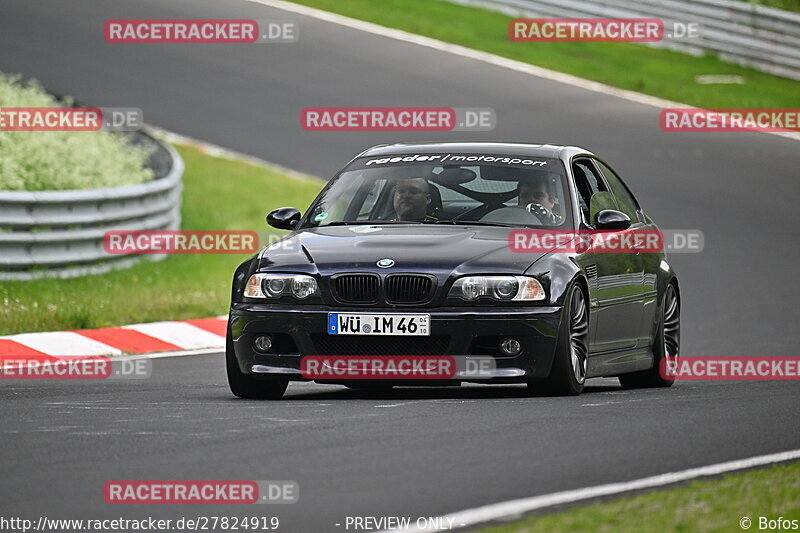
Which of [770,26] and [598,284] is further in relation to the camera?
[770,26]

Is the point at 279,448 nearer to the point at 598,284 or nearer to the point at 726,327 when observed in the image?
the point at 598,284

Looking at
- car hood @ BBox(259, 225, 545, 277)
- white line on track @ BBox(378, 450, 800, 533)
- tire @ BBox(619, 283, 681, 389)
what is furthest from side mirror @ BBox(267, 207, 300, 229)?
white line on track @ BBox(378, 450, 800, 533)

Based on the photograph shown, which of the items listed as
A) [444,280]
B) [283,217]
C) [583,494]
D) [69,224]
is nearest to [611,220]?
[444,280]

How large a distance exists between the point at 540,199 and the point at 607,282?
64cm

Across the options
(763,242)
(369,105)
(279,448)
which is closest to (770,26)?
(369,105)

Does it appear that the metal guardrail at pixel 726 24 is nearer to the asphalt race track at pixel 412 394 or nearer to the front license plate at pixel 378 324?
the asphalt race track at pixel 412 394

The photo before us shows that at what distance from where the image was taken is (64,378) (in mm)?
11391

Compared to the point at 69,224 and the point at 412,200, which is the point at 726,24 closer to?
the point at 69,224

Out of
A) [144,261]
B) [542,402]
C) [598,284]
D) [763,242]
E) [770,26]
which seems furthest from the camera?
[770,26]

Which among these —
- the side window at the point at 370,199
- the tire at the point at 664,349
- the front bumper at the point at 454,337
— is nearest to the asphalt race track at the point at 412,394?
the front bumper at the point at 454,337

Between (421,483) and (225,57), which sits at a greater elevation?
(421,483)

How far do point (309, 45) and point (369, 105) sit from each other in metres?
3.93

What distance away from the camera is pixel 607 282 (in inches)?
412

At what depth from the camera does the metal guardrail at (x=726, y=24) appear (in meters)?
27.8
